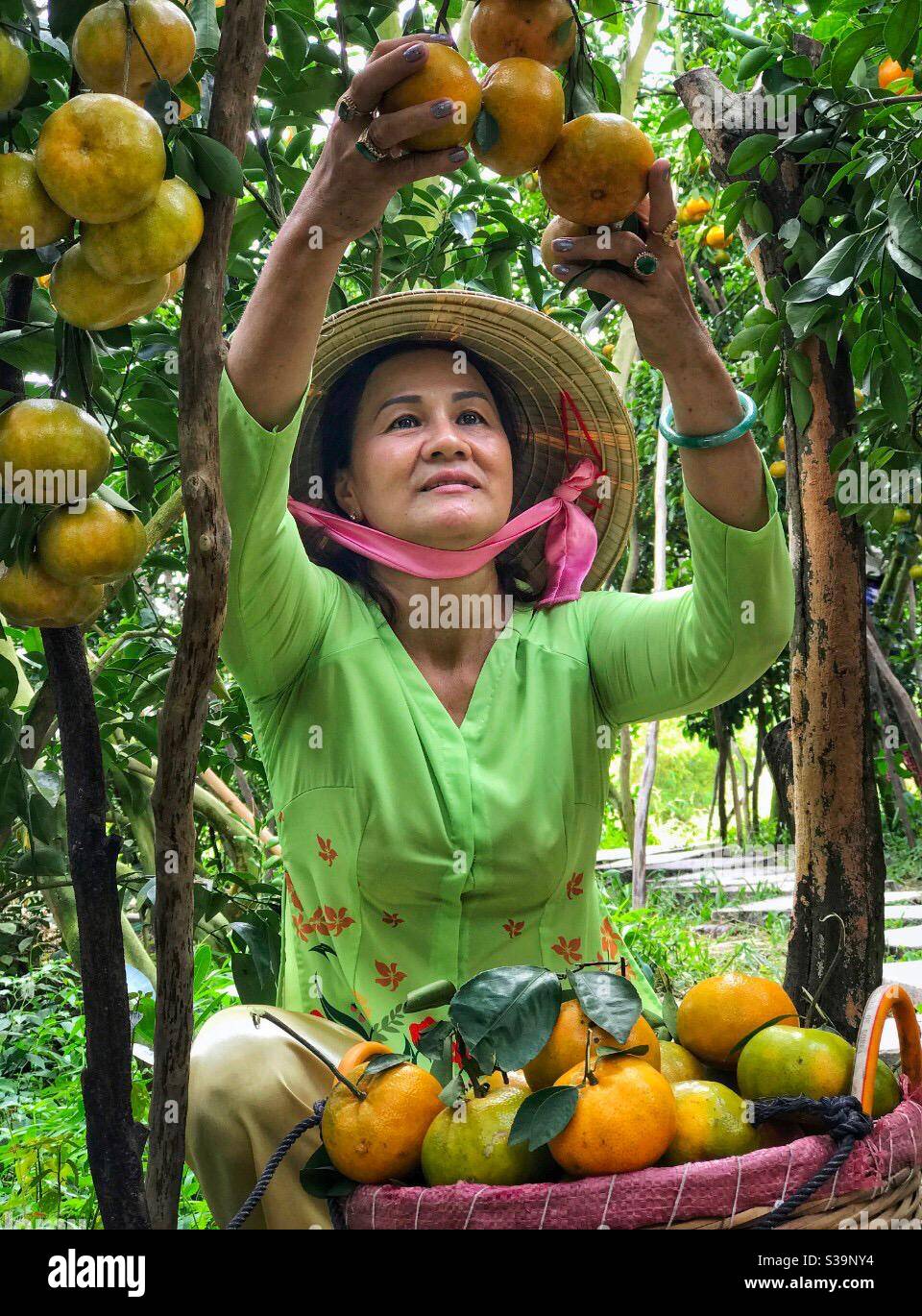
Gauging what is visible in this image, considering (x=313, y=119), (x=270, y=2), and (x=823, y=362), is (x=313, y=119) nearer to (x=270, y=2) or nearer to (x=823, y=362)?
(x=270, y=2)

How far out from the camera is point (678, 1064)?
3.92ft

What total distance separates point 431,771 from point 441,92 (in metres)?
1.00

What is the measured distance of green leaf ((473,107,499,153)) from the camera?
96cm

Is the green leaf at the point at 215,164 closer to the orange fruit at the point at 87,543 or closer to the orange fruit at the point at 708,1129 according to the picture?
the orange fruit at the point at 87,543

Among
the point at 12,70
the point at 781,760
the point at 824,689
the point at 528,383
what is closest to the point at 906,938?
the point at 781,760

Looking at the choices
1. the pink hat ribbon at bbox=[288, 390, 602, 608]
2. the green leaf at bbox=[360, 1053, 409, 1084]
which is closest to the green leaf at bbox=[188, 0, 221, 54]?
the pink hat ribbon at bbox=[288, 390, 602, 608]

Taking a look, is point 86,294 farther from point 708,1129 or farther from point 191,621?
point 708,1129

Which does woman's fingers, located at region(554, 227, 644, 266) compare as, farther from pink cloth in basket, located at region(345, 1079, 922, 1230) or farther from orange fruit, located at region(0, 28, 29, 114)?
pink cloth in basket, located at region(345, 1079, 922, 1230)

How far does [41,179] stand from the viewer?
0.80 meters

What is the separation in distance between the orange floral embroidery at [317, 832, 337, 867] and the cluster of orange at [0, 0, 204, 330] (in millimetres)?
965

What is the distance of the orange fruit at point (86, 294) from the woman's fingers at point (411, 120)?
0.22m
